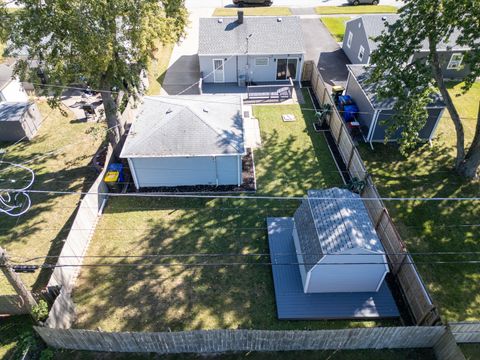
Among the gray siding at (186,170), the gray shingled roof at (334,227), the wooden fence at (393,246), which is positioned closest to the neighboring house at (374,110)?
the wooden fence at (393,246)

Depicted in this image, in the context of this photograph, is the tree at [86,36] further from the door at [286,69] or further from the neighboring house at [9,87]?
the door at [286,69]

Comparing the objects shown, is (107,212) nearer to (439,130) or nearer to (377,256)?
(377,256)

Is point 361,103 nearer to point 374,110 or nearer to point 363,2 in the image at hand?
point 374,110

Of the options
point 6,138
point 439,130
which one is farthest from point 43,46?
point 439,130

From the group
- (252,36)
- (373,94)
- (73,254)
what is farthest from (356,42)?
(73,254)

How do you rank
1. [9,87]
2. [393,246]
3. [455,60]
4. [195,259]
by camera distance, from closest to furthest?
1. [393,246]
2. [195,259]
3. [9,87]
4. [455,60]
